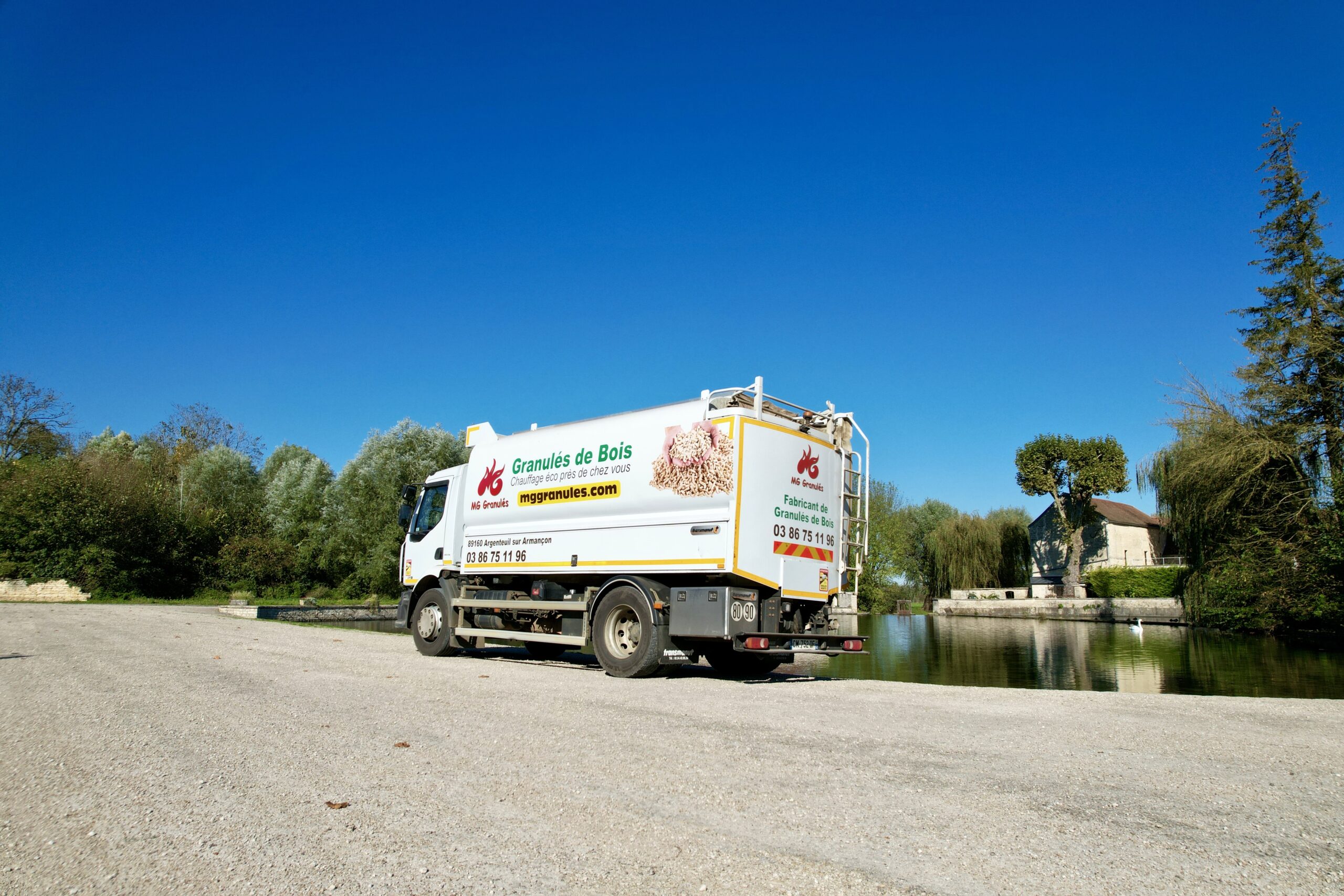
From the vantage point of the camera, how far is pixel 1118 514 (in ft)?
191

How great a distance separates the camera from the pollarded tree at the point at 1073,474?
52.5 meters

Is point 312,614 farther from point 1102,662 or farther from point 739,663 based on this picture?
point 1102,662

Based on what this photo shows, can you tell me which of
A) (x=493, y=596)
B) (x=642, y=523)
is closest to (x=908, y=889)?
(x=642, y=523)

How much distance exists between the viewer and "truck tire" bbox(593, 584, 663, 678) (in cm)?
1054

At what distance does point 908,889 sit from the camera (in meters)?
3.07

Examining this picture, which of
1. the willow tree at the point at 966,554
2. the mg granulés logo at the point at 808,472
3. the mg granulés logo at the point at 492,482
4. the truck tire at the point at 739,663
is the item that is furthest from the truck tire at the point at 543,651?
the willow tree at the point at 966,554

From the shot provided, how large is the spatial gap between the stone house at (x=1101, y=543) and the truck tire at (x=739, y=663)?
4870 centimetres

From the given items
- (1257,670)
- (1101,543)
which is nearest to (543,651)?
(1257,670)

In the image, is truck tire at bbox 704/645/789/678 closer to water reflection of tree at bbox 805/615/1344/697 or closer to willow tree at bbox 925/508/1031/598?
water reflection of tree at bbox 805/615/1344/697

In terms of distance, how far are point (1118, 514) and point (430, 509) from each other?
57.3 m

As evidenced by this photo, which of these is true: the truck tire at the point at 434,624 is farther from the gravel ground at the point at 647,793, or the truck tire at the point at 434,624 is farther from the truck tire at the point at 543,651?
the gravel ground at the point at 647,793

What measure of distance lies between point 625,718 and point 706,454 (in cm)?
426

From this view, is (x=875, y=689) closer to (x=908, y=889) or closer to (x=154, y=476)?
(x=908, y=889)

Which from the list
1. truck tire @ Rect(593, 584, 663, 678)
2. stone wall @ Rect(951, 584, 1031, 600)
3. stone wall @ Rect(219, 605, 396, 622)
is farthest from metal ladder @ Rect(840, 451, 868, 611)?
stone wall @ Rect(951, 584, 1031, 600)
